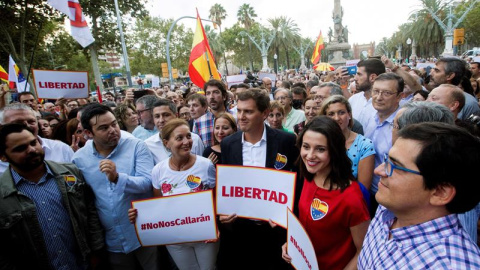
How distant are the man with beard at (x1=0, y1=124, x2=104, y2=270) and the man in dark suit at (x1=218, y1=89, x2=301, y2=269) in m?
1.38

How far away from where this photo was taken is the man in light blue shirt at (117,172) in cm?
264

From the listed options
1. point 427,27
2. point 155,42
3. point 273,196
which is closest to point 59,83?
point 273,196

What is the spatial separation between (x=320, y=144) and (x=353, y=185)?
1.19 feet

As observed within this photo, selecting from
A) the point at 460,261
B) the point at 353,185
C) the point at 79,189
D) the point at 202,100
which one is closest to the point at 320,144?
the point at 353,185

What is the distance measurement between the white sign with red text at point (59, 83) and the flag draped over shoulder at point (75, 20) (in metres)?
1.43

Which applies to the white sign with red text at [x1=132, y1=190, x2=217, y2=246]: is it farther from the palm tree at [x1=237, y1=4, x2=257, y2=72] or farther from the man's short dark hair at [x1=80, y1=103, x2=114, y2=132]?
the palm tree at [x1=237, y1=4, x2=257, y2=72]

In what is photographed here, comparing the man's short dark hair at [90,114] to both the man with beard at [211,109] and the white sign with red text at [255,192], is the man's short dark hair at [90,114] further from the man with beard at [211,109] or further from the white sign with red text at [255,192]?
the man with beard at [211,109]

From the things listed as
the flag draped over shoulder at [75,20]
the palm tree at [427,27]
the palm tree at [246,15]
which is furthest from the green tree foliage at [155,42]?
the palm tree at [427,27]

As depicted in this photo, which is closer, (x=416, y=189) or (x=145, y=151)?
(x=416, y=189)

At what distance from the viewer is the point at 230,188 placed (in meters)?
2.47

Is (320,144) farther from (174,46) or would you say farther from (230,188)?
(174,46)

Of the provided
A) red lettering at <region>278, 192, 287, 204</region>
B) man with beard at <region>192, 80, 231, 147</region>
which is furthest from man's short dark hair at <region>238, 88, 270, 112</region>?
man with beard at <region>192, 80, 231, 147</region>

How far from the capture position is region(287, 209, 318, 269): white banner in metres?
1.68

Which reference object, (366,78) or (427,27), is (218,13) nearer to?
(427,27)
